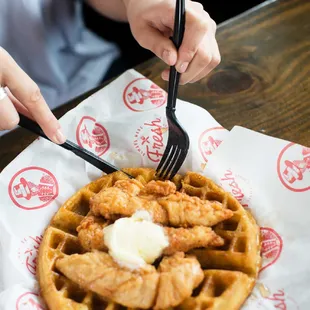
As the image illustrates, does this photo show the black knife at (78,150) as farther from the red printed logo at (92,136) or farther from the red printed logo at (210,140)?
the red printed logo at (210,140)

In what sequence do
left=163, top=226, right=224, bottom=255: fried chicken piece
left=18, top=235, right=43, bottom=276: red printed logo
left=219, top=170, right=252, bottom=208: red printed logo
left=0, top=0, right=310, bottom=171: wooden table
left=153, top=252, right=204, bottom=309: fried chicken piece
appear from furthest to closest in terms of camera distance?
left=0, top=0, right=310, bottom=171: wooden table → left=219, top=170, right=252, bottom=208: red printed logo → left=18, top=235, right=43, bottom=276: red printed logo → left=163, top=226, right=224, bottom=255: fried chicken piece → left=153, top=252, right=204, bottom=309: fried chicken piece

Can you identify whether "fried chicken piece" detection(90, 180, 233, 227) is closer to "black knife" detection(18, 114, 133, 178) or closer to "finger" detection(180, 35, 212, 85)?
Answer: "black knife" detection(18, 114, 133, 178)

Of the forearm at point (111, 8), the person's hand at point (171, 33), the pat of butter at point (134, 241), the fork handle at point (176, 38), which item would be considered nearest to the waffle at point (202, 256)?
the pat of butter at point (134, 241)

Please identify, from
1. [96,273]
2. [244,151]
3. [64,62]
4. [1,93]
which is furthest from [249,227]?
[64,62]

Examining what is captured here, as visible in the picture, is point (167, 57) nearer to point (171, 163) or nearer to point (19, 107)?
point (171, 163)

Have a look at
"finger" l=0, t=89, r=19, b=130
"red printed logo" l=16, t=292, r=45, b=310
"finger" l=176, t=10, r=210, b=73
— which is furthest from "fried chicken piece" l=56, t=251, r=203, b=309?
"finger" l=176, t=10, r=210, b=73

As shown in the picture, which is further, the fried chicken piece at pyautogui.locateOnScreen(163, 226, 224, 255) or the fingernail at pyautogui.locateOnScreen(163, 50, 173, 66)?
the fingernail at pyautogui.locateOnScreen(163, 50, 173, 66)

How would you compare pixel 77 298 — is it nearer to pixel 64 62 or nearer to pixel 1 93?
pixel 1 93
